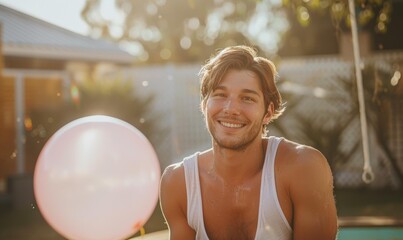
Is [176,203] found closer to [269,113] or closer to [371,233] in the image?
[269,113]

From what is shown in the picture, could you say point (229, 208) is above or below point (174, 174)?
below

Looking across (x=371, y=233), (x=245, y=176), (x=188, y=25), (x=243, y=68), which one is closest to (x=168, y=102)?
(x=371, y=233)

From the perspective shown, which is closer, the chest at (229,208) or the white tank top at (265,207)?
the white tank top at (265,207)

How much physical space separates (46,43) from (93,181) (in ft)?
38.0

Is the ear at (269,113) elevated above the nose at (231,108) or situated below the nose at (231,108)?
below

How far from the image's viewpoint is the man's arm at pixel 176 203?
3717 millimetres

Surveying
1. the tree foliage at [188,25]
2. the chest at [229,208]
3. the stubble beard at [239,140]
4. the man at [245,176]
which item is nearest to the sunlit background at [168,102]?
the man at [245,176]

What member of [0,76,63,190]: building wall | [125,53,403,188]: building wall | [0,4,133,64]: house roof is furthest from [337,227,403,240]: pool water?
[0,4,133,64]: house roof

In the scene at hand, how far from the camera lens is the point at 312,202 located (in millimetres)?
3363

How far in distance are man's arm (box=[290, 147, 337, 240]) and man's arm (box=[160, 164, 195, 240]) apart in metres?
0.65

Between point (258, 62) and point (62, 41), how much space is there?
12.6 metres

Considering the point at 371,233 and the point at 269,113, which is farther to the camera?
the point at 371,233

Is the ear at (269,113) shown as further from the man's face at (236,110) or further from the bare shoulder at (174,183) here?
the bare shoulder at (174,183)

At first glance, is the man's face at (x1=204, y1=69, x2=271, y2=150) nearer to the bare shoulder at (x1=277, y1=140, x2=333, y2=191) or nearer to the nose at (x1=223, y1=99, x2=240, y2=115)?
the nose at (x1=223, y1=99, x2=240, y2=115)
